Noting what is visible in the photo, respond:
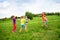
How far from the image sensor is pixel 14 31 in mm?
24016

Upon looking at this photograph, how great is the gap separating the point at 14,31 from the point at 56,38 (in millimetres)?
4661

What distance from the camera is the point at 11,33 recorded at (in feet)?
77.3

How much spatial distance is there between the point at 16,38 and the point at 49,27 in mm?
5480

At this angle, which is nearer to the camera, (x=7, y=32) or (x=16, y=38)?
(x=16, y=38)

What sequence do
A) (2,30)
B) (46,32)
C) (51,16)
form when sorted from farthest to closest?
1. (51,16)
2. (2,30)
3. (46,32)

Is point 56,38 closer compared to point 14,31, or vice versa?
point 56,38

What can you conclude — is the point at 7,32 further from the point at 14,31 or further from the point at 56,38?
the point at 56,38

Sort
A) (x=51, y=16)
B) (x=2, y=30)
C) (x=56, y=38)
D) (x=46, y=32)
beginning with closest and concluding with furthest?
(x=56, y=38) → (x=46, y=32) → (x=2, y=30) → (x=51, y=16)

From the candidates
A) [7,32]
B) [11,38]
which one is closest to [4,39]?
[11,38]

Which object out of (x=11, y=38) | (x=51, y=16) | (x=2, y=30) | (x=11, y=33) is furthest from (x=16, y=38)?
(x=51, y=16)

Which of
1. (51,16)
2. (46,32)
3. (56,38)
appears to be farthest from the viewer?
(51,16)

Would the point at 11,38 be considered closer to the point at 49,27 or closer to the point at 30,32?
the point at 30,32

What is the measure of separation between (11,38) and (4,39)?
1.96ft

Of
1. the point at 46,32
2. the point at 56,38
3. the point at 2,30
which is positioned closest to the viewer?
the point at 56,38
